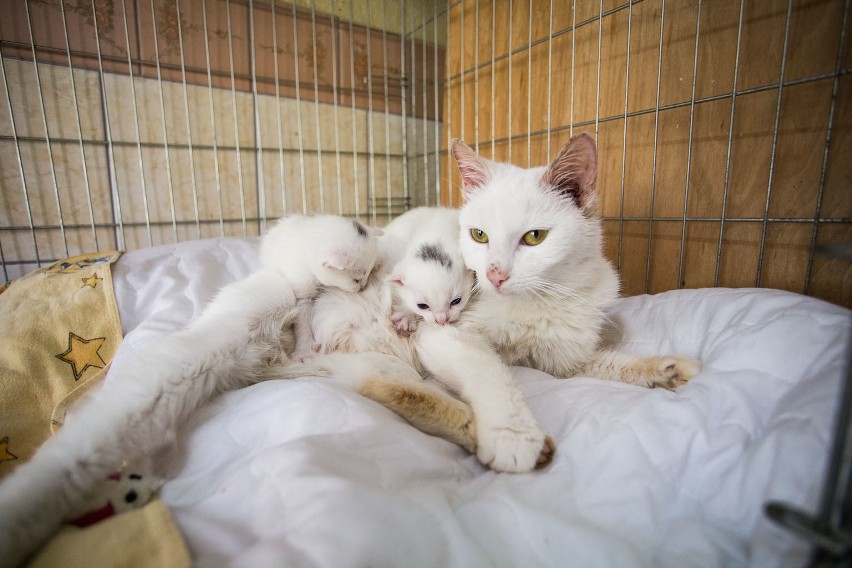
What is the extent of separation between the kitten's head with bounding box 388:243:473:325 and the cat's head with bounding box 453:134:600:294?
0.06 meters

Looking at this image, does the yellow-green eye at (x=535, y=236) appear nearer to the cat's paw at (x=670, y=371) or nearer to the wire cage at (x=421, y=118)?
the cat's paw at (x=670, y=371)

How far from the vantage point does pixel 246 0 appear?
6.04 ft

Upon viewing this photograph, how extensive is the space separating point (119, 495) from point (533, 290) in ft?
2.69

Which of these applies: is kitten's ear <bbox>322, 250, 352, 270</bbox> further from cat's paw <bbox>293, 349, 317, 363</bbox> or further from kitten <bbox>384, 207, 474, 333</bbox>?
cat's paw <bbox>293, 349, 317, 363</bbox>

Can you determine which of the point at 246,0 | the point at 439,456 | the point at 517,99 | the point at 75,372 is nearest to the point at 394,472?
the point at 439,456

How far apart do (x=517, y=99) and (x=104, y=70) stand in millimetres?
1692

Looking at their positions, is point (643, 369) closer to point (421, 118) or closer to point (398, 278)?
point (398, 278)

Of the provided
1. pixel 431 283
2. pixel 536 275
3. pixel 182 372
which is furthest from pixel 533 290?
pixel 182 372

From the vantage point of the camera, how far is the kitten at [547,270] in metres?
0.90

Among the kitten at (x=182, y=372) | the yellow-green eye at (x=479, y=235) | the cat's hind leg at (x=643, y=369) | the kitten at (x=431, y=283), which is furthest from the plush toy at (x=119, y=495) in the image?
the cat's hind leg at (x=643, y=369)

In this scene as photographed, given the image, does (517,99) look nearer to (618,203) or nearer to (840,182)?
(618,203)

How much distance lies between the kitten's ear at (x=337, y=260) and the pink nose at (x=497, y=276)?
396 millimetres

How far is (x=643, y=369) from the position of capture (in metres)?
0.92

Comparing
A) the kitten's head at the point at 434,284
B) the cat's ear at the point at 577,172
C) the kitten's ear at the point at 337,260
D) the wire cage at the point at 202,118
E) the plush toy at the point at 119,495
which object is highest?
the wire cage at the point at 202,118
